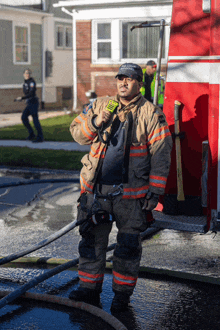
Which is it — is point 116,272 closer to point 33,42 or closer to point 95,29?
point 95,29

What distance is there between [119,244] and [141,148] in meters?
0.76

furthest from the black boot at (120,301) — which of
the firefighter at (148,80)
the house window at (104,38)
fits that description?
the house window at (104,38)

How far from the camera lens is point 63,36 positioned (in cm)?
2598

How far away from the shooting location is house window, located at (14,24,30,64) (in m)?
23.4

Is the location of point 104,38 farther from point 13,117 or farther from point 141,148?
point 141,148

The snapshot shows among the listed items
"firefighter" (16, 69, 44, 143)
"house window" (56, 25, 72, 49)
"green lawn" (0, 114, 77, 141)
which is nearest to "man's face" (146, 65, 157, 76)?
"firefighter" (16, 69, 44, 143)

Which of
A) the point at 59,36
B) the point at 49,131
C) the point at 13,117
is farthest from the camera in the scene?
the point at 59,36

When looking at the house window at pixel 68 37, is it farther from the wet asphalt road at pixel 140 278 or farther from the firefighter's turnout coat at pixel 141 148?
the firefighter's turnout coat at pixel 141 148

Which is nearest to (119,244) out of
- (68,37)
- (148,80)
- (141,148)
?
(141,148)

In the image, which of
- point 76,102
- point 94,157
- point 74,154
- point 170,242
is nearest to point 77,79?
point 76,102

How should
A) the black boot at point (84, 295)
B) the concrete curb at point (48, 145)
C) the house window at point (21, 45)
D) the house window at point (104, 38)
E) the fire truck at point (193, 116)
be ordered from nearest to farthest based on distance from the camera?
the black boot at point (84, 295) < the fire truck at point (193, 116) < the concrete curb at point (48, 145) < the house window at point (104, 38) < the house window at point (21, 45)

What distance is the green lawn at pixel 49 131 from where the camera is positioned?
566 inches

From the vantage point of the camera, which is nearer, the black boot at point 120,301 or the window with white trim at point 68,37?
the black boot at point 120,301

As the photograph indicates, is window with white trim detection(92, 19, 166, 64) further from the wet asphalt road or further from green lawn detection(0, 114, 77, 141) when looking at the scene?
the wet asphalt road
